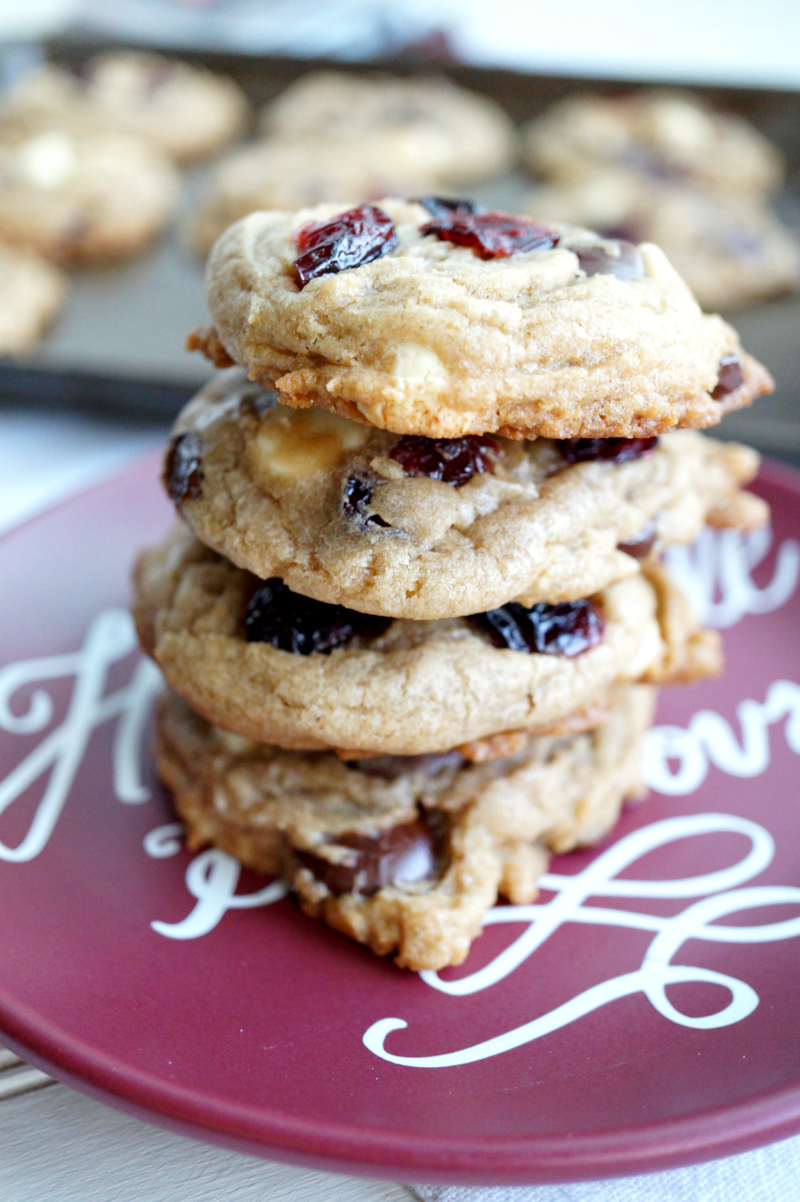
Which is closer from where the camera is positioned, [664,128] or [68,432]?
[68,432]

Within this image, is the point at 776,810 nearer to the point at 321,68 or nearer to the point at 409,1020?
the point at 409,1020

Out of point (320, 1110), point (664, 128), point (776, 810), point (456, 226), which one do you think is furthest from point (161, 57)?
point (320, 1110)

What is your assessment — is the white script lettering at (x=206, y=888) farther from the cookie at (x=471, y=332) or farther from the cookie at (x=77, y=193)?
the cookie at (x=77, y=193)

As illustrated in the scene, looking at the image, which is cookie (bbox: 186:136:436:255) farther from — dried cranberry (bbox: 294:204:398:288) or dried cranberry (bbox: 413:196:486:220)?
dried cranberry (bbox: 294:204:398:288)

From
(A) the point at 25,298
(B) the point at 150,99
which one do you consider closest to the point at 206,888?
(A) the point at 25,298

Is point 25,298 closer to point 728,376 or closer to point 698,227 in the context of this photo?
point 698,227

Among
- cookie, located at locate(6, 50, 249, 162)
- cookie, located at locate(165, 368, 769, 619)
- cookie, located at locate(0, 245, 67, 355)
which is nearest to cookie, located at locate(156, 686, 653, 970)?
cookie, located at locate(165, 368, 769, 619)
